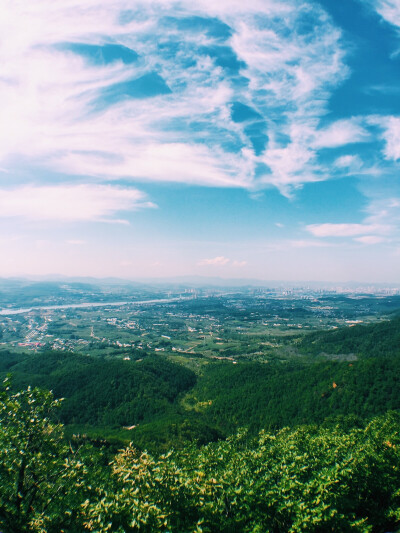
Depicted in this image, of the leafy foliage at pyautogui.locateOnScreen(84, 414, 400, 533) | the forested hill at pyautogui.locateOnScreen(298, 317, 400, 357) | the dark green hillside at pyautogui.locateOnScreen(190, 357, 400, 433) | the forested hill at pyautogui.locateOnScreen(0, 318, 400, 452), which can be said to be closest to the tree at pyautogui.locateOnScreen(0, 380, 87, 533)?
the leafy foliage at pyautogui.locateOnScreen(84, 414, 400, 533)

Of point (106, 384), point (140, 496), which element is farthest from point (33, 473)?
point (106, 384)

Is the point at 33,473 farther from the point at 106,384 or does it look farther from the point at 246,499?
the point at 106,384

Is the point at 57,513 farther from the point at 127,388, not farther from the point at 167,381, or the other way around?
the point at 167,381

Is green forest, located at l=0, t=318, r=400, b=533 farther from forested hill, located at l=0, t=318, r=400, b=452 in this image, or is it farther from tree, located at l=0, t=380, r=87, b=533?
forested hill, located at l=0, t=318, r=400, b=452

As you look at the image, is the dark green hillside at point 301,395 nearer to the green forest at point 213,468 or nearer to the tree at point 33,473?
the green forest at point 213,468

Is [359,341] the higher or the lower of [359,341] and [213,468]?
the lower

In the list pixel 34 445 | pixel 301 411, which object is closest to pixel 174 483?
pixel 34 445

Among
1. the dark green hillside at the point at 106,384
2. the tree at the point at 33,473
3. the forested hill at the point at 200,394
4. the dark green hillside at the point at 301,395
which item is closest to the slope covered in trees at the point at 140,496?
the tree at the point at 33,473
